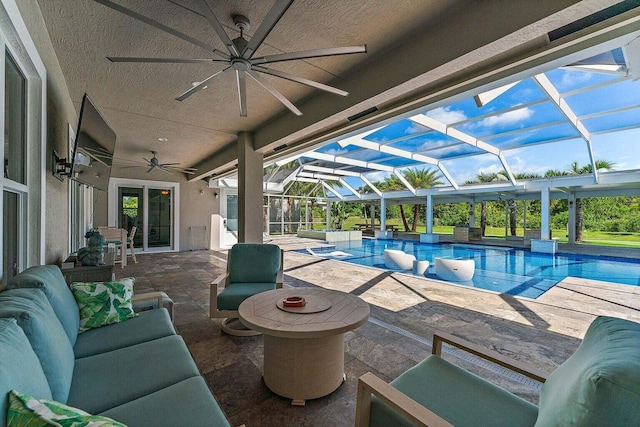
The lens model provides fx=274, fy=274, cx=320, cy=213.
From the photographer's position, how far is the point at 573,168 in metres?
11.4

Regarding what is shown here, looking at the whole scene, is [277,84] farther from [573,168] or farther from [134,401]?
[573,168]

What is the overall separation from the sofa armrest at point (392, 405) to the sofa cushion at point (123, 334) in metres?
1.49

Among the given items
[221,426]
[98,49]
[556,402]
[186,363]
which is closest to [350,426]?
[221,426]

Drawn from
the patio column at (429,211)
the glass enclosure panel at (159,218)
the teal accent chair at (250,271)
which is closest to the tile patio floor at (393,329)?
the teal accent chair at (250,271)

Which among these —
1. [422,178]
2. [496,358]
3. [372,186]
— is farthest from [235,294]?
[422,178]

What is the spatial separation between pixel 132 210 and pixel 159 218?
32.0 inches

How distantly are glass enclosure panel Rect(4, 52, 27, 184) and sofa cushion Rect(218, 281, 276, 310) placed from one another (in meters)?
1.91

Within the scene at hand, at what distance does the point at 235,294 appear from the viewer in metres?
2.96

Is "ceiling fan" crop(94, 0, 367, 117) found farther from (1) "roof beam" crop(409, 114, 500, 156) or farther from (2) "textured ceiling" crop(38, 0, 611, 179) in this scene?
(1) "roof beam" crop(409, 114, 500, 156)

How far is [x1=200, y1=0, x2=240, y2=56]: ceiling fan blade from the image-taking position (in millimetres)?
1687

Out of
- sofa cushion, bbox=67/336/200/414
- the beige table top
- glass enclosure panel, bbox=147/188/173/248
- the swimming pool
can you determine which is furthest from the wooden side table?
glass enclosure panel, bbox=147/188/173/248

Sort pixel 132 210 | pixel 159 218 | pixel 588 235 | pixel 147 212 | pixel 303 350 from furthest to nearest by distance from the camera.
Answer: pixel 588 235 < pixel 159 218 < pixel 147 212 < pixel 132 210 < pixel 303 350

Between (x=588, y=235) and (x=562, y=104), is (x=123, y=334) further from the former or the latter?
(x=588, y=235)

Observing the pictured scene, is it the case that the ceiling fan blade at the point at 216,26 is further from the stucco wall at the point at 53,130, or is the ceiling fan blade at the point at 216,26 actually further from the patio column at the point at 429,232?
the patio column at the point at 429,232
